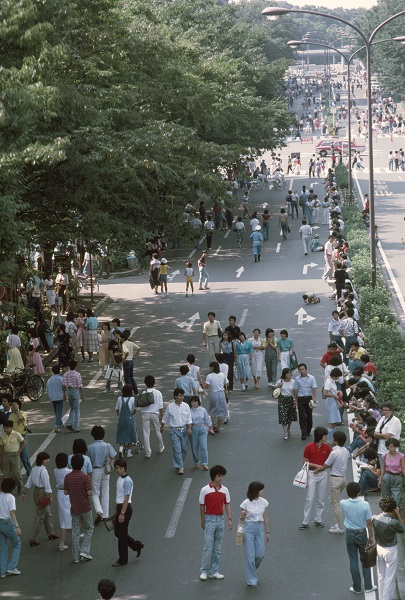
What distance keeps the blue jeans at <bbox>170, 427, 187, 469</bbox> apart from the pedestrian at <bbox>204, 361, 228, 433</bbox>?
216 centimetres

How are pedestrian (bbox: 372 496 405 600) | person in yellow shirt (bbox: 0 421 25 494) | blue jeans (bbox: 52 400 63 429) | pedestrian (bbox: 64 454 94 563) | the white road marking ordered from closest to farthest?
1. pedestrian (bbox: 372 496 405 600)
2. pedestrian (bbox: 64 454 94 563)
3. person in yellow shirt (bbox: 0 421 25 494)
4. blue jeans (bbox: 52 400 63 429)
5. the white road marking

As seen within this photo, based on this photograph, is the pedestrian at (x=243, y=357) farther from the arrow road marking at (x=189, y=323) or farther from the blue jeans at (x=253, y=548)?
the blue jeans at (x=253, y=548)

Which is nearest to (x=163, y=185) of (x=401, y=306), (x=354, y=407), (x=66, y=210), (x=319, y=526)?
(x=66, y=210)

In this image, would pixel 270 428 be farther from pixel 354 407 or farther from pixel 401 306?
pixel 401 306

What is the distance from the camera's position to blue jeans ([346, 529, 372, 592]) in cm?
1346

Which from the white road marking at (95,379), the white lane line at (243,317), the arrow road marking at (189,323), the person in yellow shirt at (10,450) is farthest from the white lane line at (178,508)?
the arrow road marking at (189,323)

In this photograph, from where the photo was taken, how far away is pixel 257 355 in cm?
2444

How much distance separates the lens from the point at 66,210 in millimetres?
27781

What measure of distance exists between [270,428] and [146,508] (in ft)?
15.8

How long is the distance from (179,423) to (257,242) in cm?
2428

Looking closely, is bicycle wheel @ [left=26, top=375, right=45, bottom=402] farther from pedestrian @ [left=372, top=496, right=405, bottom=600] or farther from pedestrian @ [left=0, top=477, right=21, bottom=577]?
Result: pedestrian @ [left=372, top=496, right=405, bottom=600]

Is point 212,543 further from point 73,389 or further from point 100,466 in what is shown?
point 73,389

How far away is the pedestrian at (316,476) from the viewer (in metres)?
15.7

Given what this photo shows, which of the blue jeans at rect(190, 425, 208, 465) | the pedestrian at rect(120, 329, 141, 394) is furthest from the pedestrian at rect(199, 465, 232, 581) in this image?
the pedestrian at rect(120, 329, 141, 394)
